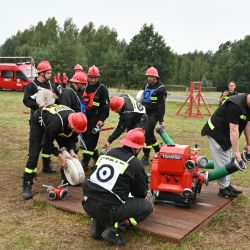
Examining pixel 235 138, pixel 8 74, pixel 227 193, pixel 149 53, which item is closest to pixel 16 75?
pixel 8 74

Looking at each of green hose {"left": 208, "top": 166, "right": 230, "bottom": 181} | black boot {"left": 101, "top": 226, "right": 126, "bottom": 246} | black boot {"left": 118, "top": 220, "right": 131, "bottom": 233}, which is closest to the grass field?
black boot {"left": 101, "top": 226, "right": 126, "bottom": 246}

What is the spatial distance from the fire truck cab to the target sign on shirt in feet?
88.3

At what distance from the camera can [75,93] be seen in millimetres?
7074

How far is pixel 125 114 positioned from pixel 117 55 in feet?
169

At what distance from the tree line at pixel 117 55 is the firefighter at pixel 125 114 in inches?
1599

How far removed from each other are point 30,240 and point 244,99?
10.8 feet

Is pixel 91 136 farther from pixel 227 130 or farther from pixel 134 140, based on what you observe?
pixel 134 140

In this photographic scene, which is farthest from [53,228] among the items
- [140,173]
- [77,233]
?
[140,173]

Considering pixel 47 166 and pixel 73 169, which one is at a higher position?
pixel 73 169

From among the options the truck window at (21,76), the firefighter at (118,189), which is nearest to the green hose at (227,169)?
the firefighter at (118,189)

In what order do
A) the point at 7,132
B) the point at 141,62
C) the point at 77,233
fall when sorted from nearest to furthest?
the point at 77,233 → the point at 7,132 → the point at 141,62

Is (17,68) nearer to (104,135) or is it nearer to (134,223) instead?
(104,135)

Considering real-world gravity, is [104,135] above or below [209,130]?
below

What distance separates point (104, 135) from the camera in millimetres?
12367
